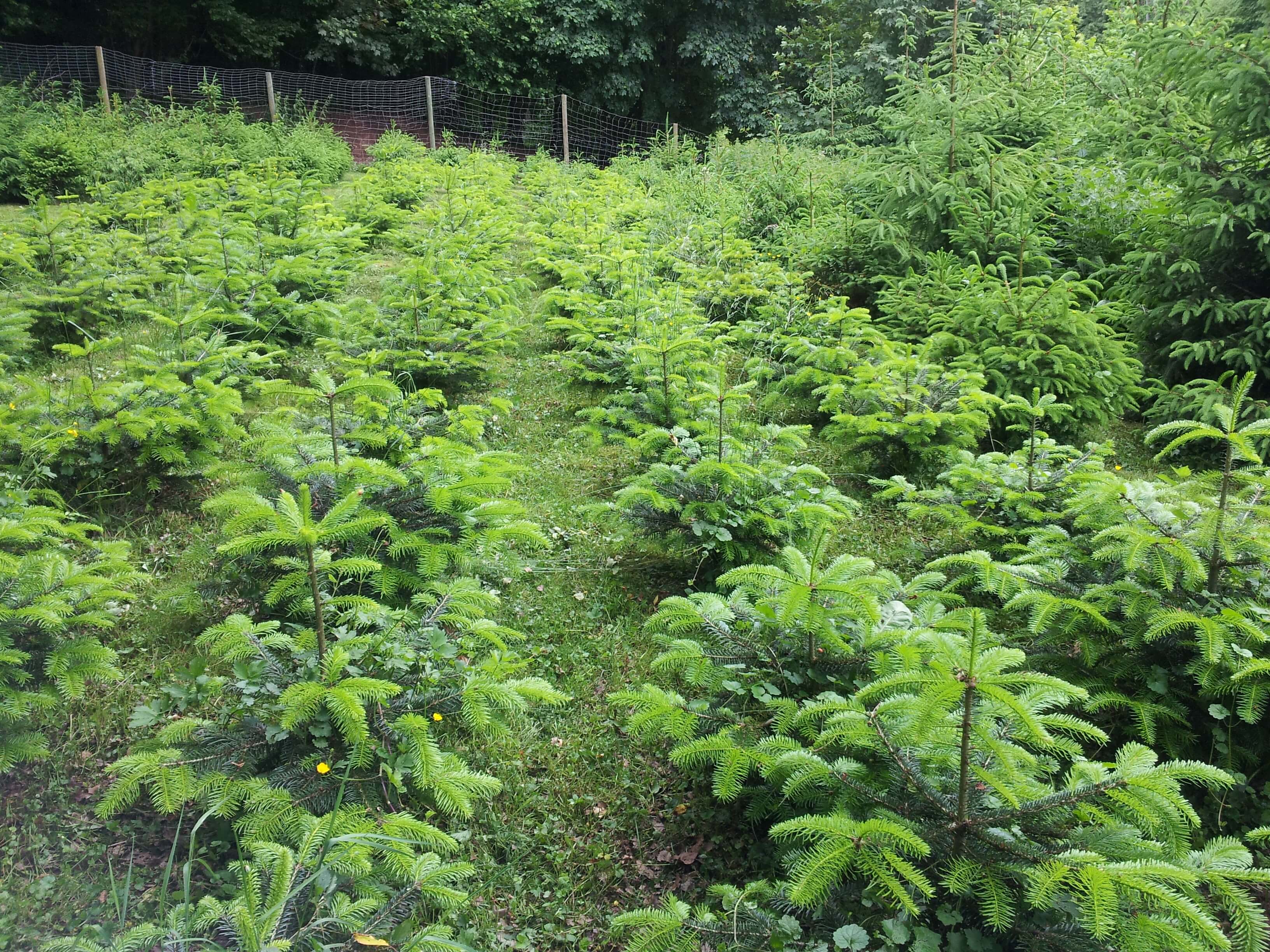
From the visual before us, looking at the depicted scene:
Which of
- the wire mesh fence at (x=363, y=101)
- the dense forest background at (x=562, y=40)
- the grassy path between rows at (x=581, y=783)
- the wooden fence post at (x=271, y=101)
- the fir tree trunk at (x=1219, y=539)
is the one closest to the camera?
the grassy path between rows at (x=581, y=783)

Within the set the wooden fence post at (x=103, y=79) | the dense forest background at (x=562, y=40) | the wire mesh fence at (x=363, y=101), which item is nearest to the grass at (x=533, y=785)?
the wooden fence post at (x=103, y=79)

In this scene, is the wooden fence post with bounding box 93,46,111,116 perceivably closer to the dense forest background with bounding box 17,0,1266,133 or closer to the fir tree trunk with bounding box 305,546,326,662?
the dense forest background with bounding box 17,0,1266,133

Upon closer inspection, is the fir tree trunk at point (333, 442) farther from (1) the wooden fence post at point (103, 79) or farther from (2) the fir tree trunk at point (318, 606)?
(1) the wooden fence post at point (103, 79)

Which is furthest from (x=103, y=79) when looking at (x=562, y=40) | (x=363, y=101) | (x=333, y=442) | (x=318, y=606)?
(x=318, y=606)

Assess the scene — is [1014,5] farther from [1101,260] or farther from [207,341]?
[207,341]

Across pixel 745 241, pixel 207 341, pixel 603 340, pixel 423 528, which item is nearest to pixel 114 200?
pixel 207 341

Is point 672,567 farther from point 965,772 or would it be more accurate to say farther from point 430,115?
point 430,115

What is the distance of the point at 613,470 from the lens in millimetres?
4961

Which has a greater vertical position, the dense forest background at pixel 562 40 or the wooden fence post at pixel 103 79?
the dense forest background at pixel 562 40

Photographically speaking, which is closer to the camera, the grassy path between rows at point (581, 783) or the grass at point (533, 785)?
the grass at point (533, 785)

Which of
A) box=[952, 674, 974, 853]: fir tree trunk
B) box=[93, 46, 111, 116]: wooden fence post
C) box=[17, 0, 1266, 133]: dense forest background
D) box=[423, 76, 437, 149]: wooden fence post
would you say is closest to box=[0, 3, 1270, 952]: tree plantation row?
box=[952, 674, 974, 853]: fir tree trunk

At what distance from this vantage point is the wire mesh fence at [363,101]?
565 inches

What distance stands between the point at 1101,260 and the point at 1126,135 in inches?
52.1

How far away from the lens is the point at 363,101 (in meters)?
17.1
